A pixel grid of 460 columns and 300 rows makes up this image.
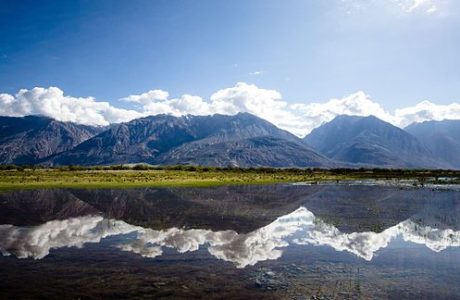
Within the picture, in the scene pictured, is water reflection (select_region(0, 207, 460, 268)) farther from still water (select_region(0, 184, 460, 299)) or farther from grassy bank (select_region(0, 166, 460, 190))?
grassy bank (select_region(0, 166, 460, 190))

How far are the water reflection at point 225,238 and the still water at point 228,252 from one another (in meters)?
0.07

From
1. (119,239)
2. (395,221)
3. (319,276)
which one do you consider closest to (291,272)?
(319,276)

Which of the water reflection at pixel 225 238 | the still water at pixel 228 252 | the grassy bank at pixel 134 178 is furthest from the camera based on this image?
the grassy bank at pixel 134 178

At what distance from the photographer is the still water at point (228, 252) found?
1748 cm

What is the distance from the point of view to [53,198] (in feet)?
181

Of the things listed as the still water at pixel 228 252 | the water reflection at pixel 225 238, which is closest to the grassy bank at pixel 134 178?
the still water at pixel 228 252

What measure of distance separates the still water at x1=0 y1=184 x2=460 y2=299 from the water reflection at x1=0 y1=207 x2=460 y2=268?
0.24ft

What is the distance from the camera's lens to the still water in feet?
57.4

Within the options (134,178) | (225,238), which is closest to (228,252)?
(225,238)

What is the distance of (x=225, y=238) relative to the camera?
29.0 m

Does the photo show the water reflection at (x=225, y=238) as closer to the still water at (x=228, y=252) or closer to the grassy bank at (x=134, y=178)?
the still water at (x=228, y=252)

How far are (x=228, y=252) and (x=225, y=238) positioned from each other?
4.43m

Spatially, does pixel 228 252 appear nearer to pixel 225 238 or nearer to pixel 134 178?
pixel 225 238

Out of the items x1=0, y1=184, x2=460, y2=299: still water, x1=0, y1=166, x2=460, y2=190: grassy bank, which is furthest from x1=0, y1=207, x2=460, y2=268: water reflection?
x1=0, y1=166, x2=460, y2=190: grassy bank
